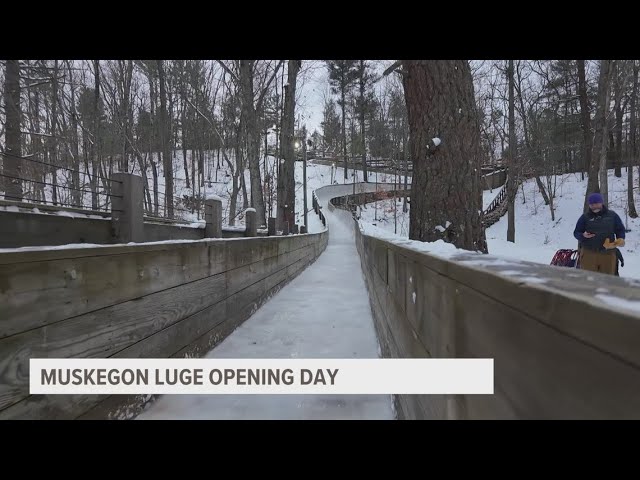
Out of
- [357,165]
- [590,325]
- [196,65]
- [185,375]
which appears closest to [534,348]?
[590,325]

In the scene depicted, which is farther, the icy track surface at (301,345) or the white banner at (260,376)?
the icy track surface at (301,345)

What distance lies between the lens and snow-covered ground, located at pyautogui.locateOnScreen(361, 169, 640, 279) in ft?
53.3

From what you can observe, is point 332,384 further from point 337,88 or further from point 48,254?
point 337,88

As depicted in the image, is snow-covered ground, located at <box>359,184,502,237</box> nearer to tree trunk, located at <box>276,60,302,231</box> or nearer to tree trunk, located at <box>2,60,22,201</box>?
tree trunk, located at <box>276,60,302,231</box>

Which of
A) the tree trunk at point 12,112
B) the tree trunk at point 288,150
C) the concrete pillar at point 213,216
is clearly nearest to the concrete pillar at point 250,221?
the concrete pillar at point 213,216

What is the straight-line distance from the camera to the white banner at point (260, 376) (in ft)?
4.23

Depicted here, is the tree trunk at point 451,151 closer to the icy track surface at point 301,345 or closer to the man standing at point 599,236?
the icy track surface at point 301,345

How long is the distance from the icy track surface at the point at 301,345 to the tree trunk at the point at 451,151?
1.65m

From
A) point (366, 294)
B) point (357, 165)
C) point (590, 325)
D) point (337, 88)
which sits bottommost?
point (366, 294)

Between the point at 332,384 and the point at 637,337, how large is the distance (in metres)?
2.23

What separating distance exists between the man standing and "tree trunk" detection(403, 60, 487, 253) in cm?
225

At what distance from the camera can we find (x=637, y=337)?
0.48m

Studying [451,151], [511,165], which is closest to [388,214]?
[511,165]

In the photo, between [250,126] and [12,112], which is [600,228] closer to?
[250,126]
